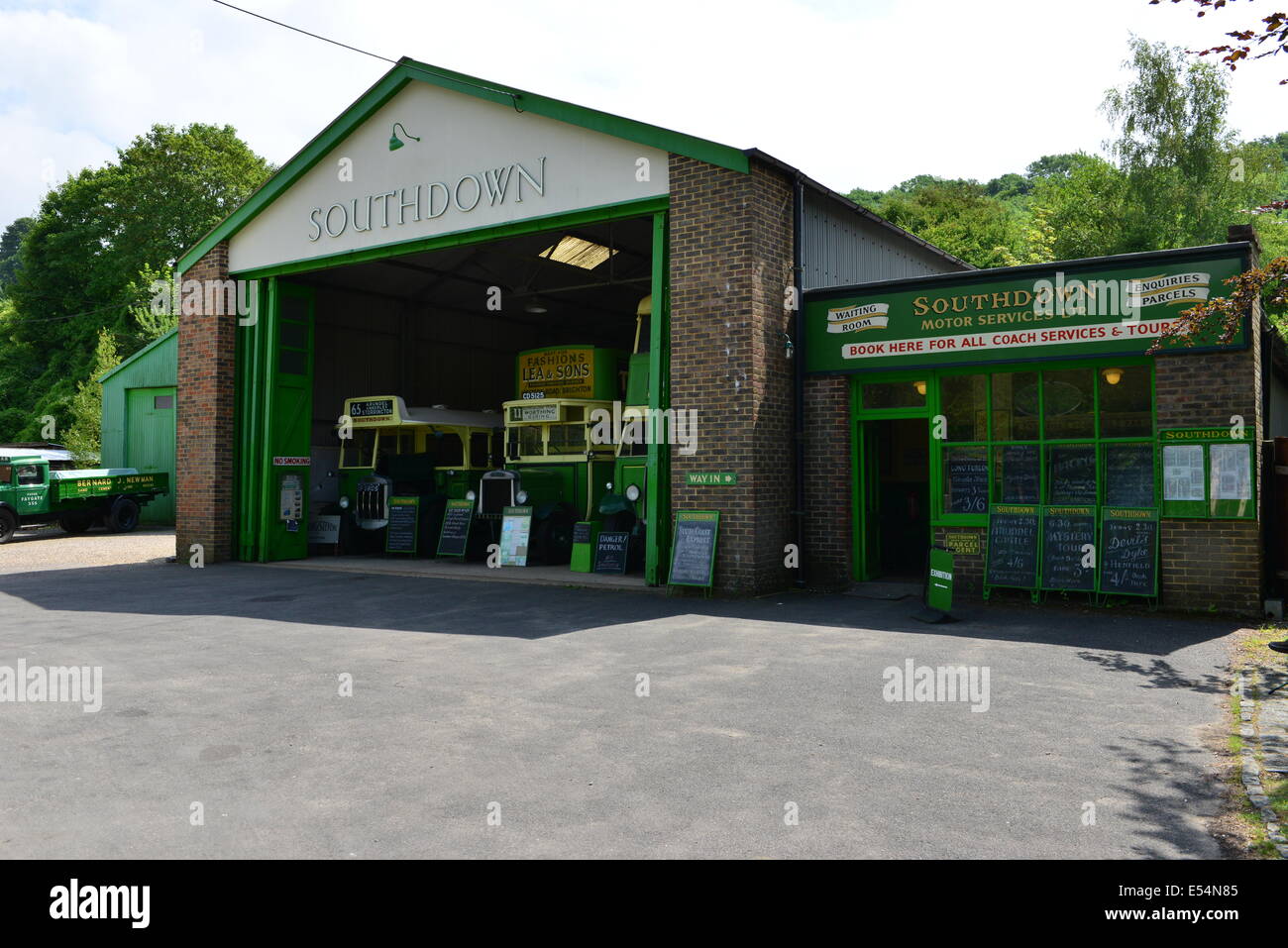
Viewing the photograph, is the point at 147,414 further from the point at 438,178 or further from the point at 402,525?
the point at 438,178

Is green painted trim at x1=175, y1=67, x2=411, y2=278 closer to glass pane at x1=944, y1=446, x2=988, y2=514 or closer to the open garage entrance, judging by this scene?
the open garage entrance

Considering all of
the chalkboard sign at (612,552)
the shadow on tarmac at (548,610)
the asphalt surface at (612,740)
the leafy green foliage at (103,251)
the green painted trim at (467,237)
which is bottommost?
the asphalt surface at (612,740)

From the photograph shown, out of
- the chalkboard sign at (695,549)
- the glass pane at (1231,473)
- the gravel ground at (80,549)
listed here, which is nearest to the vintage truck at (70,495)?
the gravel ground at (80,549)

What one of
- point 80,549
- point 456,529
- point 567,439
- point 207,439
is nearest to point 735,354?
point 567,439

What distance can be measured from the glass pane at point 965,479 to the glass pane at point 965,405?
0.18m

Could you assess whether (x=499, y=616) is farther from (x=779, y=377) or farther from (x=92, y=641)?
(x=779, y=377)

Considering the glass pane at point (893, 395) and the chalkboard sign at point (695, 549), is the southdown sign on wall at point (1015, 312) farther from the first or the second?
the chalkboard sign at point (695, 549)

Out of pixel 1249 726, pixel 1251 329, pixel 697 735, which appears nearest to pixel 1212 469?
pixel 1251 329

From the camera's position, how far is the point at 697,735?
18.6 feet

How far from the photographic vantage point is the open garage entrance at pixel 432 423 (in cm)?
1534

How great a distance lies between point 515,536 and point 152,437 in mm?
16960

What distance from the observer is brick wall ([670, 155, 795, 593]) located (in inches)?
457

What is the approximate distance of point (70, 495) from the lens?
23.2 m

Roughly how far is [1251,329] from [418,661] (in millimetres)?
8732
